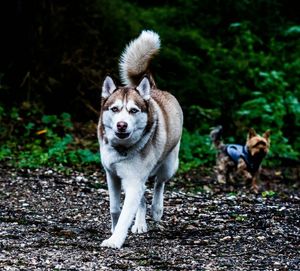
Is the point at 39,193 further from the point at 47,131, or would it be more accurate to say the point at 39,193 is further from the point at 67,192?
the point at 47,131

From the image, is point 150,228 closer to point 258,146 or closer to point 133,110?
point 133,110

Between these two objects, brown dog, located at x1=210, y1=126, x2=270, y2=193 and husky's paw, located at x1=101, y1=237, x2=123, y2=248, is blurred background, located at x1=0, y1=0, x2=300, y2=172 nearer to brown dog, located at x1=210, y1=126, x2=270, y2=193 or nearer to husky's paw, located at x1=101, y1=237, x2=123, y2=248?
brown dog, located at x1=210, y1=126, x2=270, y2=193

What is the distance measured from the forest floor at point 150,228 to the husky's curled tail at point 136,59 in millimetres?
1396

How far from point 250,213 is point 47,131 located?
5.34 metres

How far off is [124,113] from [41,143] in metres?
6.24

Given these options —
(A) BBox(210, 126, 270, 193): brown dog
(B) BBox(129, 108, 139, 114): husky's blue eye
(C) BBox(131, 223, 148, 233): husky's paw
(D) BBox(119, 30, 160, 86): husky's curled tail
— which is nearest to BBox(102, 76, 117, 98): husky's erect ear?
(B) BBox(129, 108, 139, 114): husky's blue eye

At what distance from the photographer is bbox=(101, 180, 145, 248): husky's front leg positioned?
21.8 ft

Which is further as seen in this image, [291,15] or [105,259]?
[291,15]

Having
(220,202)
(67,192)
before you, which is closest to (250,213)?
(220,202)

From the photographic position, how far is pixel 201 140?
14.2 metres

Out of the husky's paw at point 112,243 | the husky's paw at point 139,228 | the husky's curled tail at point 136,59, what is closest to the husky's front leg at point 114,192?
the husky's paw at point 139,228

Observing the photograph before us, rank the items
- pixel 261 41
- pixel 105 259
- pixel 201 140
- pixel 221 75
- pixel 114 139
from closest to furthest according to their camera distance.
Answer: pixel 105 259 → pixel 114 139 → pixel 201 140 → pixel 221 75 → pixel 261 41

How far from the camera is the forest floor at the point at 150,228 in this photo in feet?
20.3

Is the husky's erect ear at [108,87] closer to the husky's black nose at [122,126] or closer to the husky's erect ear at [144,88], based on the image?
the husky's erect ear at [144,88]
